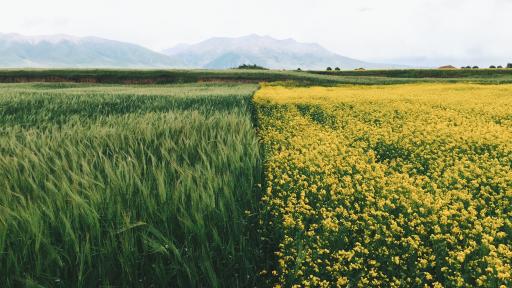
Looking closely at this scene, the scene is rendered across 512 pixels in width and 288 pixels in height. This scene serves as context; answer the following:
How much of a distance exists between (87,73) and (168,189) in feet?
205

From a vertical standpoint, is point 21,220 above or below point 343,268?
above

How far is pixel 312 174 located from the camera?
16.1ft

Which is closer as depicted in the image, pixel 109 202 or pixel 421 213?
pixel 109 202

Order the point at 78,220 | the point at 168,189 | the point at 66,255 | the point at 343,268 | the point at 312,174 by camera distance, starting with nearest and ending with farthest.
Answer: the point at 66,255, the point at 343,268, the point at 78,220, the point at 168,189, the point at 312,174

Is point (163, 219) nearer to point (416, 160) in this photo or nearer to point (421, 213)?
point (421, 213)

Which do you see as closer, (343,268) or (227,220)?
(343,268)

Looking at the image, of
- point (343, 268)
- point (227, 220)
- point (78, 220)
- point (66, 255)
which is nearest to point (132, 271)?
point (66, 255)

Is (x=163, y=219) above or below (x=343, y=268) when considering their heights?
above

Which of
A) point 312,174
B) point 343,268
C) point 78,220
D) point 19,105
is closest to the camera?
point 343,268

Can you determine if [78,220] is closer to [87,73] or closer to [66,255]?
[66,255]

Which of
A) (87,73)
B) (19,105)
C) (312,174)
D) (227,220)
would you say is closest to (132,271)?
(227,220)

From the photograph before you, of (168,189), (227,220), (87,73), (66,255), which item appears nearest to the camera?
(66,255)

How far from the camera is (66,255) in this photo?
263cm

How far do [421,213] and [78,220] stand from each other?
3249 millimetres
